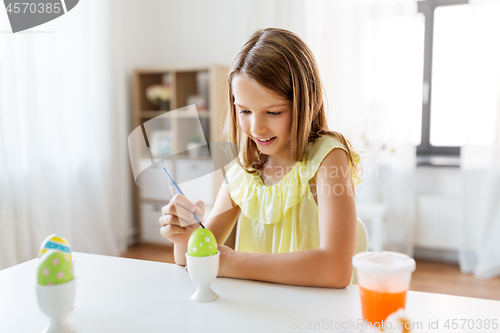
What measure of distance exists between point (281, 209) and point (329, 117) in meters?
2.04

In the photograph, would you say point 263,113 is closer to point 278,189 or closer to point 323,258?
point 278,189

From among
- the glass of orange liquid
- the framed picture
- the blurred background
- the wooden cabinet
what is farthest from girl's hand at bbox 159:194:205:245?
the wooden cabinet

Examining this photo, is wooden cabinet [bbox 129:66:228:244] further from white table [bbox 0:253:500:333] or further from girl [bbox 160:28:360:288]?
white table [bbox 0:253:500:333]

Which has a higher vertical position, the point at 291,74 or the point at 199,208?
the point at 291,74

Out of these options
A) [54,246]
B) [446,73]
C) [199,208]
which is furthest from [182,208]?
[446,73]

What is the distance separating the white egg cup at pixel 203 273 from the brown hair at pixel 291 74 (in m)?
0.40

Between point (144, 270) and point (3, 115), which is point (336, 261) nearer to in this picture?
point (144, 270)

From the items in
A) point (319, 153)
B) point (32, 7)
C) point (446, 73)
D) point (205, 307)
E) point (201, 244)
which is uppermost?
point (32, 7)

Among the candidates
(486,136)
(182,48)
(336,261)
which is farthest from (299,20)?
(336,261)

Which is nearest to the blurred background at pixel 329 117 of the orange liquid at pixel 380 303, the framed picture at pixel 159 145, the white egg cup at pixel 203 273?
the framed picture at pixel 159 145

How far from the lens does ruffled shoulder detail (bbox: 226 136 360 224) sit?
979mm

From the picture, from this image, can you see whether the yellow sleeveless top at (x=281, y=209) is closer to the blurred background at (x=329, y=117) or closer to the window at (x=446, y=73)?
the blurred background at (x=329, y=117)

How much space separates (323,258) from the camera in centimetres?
80

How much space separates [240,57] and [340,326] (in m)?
0.62
